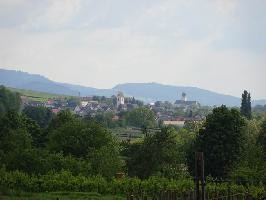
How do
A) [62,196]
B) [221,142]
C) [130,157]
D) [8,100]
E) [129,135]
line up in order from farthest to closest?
[8,100] < [129,135] < [130,157] < [221,142] < [62,196]

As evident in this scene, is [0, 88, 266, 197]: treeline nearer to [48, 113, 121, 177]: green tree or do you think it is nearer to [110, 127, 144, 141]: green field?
[48, 113, 121, 177]: green tree

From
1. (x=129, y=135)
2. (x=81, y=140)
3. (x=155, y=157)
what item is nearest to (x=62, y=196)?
(x=155, y=157)

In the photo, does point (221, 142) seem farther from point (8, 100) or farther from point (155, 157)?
point (8, 100)

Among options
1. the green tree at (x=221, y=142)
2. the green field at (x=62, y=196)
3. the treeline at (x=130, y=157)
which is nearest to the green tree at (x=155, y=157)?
the treeline at (x=130, y=157)

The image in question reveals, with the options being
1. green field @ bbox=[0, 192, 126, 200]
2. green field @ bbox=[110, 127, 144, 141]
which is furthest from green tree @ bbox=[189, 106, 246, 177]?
green field @ bbox=[110, 127, 144, 141]

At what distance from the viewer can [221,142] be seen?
206ft

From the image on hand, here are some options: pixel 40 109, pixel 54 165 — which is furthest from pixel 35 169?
pixel 40 109

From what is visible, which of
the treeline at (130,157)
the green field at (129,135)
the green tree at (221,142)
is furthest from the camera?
the green field at (129,135)

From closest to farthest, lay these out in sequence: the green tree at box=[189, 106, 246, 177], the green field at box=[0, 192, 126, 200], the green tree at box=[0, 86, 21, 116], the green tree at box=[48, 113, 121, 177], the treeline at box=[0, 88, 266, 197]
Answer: the green field at box=[0, 192, 126, 200], the treeline at box=[0, 88, 266, 197], the green tree at box=[189, 106, 246, 177], the green tree at box=[48, 113, 121, 177], the green tree at box=[0, 86, 21, 116]

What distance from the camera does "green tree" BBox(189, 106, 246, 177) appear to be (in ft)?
205

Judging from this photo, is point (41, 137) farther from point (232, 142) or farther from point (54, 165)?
point (232, 142)

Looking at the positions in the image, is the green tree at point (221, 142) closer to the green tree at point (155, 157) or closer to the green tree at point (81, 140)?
the green tree at point (155, 157)

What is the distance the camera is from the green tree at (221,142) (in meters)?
62.5

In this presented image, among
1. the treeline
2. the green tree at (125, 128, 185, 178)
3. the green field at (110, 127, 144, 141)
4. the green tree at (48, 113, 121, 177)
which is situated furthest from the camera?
the green field at (110, 127, 144, 141)
